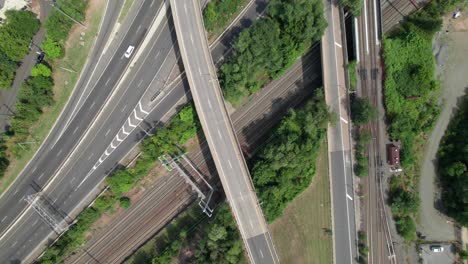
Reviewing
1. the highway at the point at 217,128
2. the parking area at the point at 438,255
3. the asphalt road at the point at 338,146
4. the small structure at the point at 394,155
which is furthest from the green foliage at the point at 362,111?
the parking area at the point at 438,255

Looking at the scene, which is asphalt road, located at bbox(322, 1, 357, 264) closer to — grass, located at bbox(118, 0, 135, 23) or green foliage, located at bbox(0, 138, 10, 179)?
grass, located at bbox(118, 0, 135, 23)

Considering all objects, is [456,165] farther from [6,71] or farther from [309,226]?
[6,71]

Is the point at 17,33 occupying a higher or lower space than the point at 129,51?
higher

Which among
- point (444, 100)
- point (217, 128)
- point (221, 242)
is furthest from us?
point (444, 100)

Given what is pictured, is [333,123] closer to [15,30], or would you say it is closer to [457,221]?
[457,221]

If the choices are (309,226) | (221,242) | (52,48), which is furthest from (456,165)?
(52,48)

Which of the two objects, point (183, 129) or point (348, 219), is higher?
point (183, 129)

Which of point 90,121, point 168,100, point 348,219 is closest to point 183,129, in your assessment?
point 168,100
